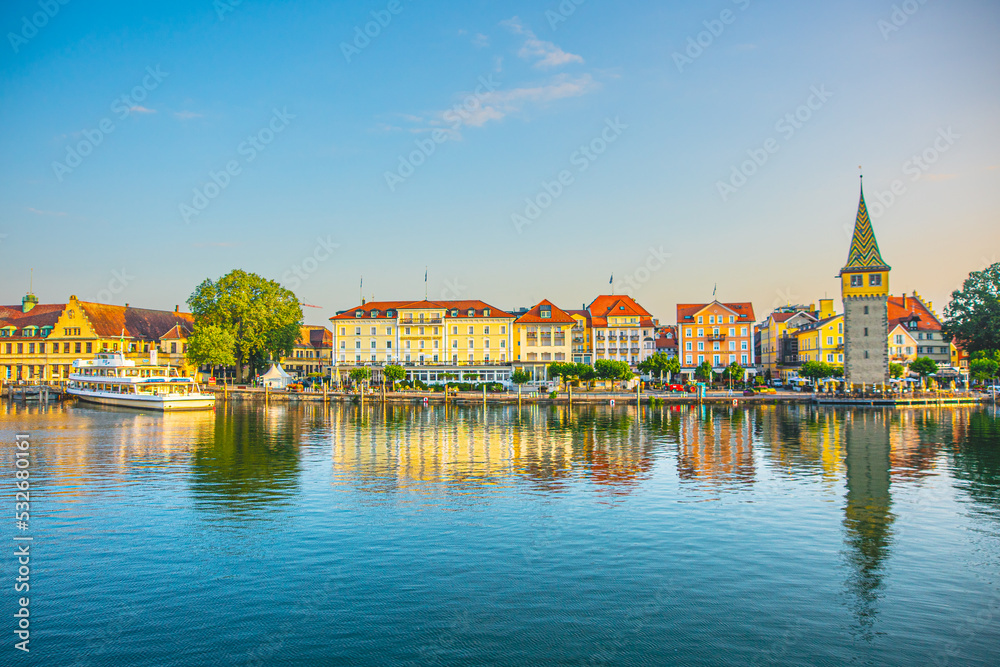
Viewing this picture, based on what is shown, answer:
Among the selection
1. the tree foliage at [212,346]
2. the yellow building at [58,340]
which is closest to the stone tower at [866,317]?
the tree foliage at [212,346]

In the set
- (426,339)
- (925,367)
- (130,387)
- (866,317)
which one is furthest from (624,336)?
(130,387)

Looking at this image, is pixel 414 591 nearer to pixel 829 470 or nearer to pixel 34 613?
pixel 34 613

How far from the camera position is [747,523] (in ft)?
73.9

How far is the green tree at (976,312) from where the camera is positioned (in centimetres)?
9344

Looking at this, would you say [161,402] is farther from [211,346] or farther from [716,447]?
[716,447]

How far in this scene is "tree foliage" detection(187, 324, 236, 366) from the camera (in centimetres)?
9156

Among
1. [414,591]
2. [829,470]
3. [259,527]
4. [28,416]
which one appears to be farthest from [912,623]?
[28,416]

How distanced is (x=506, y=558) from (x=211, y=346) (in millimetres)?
82525

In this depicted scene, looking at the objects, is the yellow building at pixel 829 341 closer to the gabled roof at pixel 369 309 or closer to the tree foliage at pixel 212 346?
the gabled roof at pixel 369 309

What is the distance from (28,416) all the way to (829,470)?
220 feet

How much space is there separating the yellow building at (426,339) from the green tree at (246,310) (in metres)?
8.26

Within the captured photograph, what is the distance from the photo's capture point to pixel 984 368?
3529 inches

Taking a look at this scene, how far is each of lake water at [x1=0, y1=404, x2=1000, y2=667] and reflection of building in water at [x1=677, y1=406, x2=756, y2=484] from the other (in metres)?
0.39

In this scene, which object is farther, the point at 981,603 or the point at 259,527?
the point at 259,527
